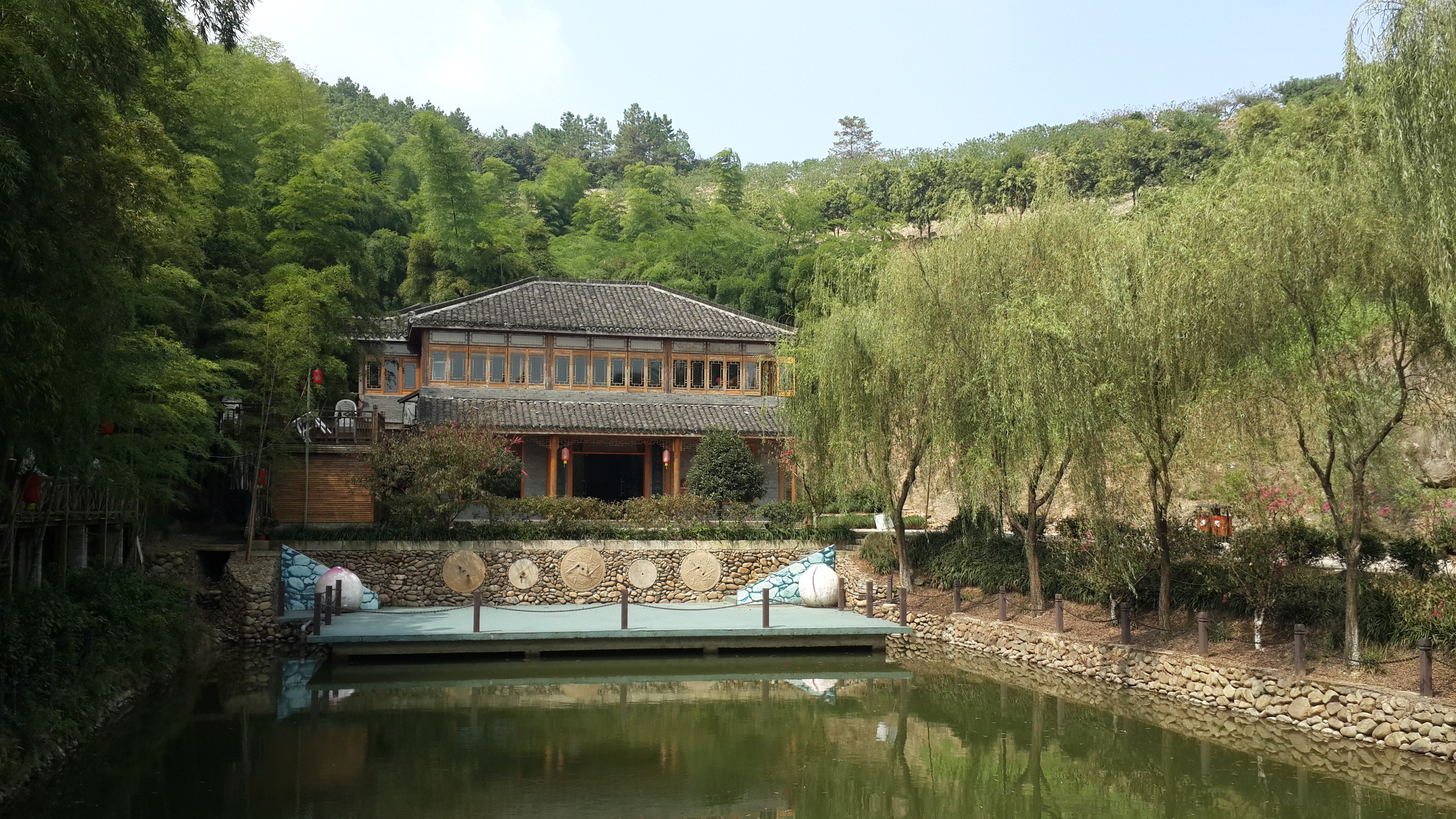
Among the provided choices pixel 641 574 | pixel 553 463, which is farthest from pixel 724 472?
pixel 553 463

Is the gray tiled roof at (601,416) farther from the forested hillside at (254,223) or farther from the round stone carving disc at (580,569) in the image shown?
the round stone carving disc at (580,569)

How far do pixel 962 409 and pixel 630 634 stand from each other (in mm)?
6083

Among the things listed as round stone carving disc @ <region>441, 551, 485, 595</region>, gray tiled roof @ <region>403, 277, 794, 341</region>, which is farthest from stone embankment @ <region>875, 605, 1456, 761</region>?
gray tiled roof @ <region>403, 277, 794, 341</region>

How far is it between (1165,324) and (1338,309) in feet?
5.53

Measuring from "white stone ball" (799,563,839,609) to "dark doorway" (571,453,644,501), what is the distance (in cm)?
830

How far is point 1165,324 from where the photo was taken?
38.6 ft

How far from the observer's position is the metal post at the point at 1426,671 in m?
10.2

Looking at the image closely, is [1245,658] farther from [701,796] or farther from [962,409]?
[701,796]

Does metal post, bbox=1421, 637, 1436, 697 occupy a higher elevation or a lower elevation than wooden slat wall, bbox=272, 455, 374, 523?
lower

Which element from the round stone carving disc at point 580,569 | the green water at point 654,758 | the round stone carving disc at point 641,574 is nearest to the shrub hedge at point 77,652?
the green water at point 654,758

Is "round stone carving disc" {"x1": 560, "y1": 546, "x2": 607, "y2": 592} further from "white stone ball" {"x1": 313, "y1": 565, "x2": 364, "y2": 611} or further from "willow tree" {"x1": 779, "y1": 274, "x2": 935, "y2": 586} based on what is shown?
"willow tree" {"x1": 779, "y1": 274, "x2": 935, "y2": 586}

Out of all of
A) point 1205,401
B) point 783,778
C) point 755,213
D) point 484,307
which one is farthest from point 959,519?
point 755,213

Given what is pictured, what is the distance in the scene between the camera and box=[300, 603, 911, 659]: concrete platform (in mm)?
15602

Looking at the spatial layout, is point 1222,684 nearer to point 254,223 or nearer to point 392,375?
point 254,223
